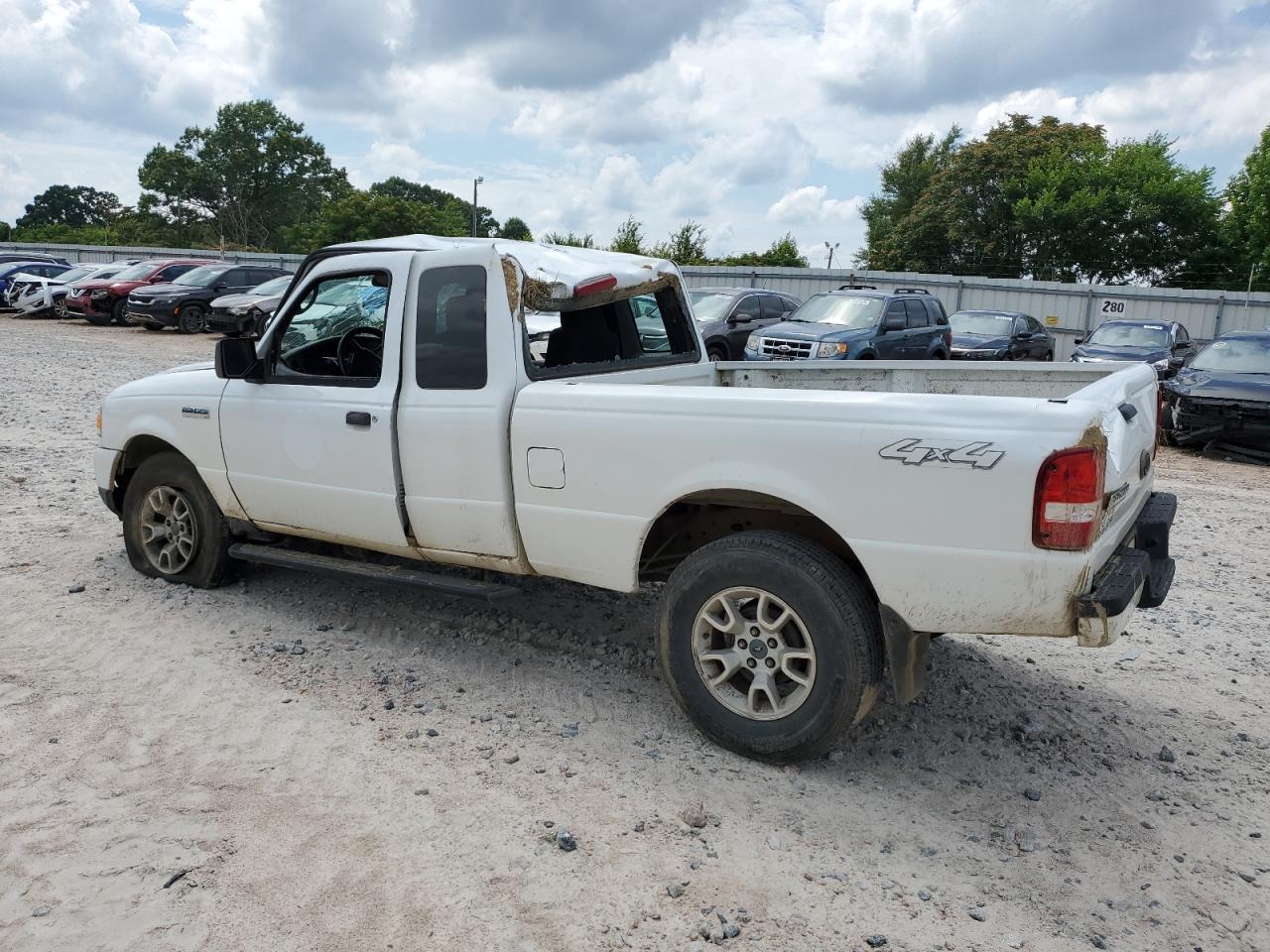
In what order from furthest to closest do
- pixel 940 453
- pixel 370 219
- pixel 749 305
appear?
pixel 370 219
pixel 749 305
pixel 940 453

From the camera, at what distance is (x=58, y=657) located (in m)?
4.69

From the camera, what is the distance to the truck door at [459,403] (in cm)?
423

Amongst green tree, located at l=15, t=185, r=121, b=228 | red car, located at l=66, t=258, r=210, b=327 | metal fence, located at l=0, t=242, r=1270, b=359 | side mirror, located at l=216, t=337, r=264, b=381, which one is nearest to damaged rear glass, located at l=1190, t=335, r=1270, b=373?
side mirror, located at l=216, t=337, r=264, b=381

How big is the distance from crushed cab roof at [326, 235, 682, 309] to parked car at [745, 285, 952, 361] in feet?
28.4

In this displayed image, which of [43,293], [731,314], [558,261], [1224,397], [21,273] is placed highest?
[21,273]

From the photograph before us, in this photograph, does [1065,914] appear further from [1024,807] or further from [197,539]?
[197,539]

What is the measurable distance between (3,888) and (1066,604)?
11.3 feet

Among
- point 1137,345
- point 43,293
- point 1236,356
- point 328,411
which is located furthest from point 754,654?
point 43,293

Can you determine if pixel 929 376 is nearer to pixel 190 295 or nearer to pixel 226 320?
pixel 226 320

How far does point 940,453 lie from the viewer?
321 centimetres

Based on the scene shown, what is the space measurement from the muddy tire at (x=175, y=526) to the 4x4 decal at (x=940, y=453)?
12.8 ft

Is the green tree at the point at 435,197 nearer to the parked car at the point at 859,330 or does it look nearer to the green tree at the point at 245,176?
the green tree at the point at 245,176

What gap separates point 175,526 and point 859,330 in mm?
11151

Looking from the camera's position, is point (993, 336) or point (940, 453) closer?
point (940, 453)
